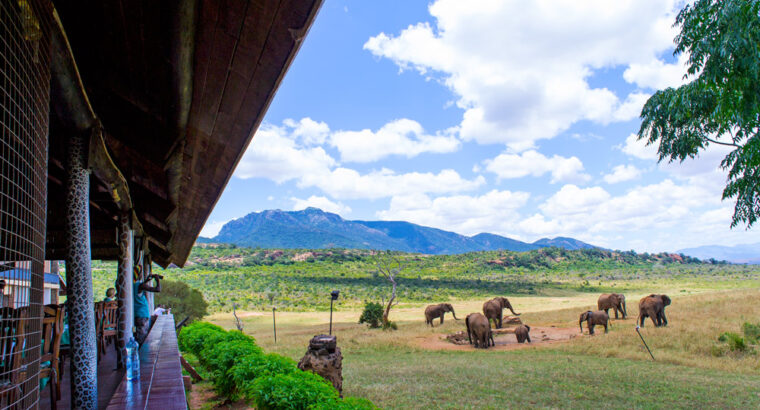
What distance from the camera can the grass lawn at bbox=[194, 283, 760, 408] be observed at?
9281 mm

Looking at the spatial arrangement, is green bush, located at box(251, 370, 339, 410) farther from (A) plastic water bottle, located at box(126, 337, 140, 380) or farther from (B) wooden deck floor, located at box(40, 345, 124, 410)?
(B) wooden deck floor, located at box(40, 345, 124, 410)

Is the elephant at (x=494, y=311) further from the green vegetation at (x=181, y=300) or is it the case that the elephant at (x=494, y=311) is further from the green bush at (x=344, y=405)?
the green bush at (x=344, y=405)

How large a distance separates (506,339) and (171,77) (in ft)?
64.2

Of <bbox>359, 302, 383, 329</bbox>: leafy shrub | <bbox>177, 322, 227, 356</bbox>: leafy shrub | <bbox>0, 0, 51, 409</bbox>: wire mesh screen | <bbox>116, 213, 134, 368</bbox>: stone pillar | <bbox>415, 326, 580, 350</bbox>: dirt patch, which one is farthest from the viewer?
<bbox>359, 302, 383, 329</bbox>: leafy shrub

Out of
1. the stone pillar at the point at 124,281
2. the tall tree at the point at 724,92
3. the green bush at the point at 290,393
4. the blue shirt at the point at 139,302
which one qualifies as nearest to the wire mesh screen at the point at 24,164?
the green bush at the point at 290,393

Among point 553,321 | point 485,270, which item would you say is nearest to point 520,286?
point 485,270

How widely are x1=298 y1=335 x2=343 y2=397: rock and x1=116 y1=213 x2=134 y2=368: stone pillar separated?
128 inches

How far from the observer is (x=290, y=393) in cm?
533

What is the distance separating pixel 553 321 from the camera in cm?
2466

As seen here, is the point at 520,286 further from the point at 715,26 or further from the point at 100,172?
the point at 100,172

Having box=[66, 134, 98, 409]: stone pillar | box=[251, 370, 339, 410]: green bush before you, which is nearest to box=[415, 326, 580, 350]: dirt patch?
box=[251, 370, 339, 410]: green bush

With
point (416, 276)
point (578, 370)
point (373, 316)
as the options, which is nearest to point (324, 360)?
point (578, 370)

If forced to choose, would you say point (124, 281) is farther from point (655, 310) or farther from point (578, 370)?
point (655, 310)

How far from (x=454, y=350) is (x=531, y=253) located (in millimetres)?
70823
